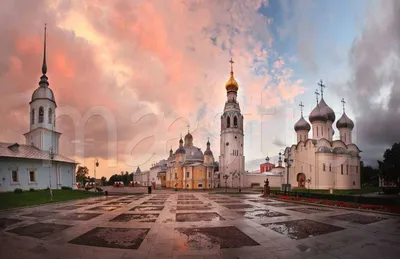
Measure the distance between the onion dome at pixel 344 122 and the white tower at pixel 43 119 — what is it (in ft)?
193

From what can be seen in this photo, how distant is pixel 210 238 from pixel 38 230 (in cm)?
812

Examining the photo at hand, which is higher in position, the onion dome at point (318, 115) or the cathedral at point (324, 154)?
the onion dome at point (318, 115)

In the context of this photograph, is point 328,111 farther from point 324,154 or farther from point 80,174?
point 80,174

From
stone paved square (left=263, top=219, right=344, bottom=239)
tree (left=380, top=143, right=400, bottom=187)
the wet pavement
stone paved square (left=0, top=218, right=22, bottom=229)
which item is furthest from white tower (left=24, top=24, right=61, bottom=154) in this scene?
tree (left=380, top=143, right=400, bottom=187)

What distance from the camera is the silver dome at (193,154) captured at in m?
81.0

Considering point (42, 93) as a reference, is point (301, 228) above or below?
below

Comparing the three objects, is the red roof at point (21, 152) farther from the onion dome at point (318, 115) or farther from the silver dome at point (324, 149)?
the onion dome at point (318, 115)

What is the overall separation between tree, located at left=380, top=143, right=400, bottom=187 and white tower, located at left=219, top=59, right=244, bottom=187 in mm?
35961

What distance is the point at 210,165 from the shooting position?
238 ft

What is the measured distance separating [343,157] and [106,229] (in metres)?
53.6

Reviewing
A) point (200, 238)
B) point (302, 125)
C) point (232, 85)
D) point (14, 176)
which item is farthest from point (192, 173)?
point (200, 238)

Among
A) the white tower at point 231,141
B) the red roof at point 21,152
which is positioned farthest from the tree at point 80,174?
the red roof at point 21,152

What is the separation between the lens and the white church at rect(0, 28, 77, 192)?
1396 inches

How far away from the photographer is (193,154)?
82.1 meters
